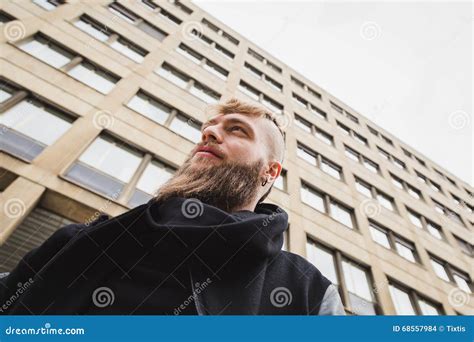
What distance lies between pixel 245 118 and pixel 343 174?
38.6 ft

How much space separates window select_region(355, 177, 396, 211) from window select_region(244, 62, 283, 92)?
7.30 metres

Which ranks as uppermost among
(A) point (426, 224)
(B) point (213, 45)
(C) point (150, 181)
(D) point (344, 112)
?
(D) point (344, 112)

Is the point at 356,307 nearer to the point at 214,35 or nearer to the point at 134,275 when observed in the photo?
the point at 134,275

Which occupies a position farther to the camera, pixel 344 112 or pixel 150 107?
pixel 344 112

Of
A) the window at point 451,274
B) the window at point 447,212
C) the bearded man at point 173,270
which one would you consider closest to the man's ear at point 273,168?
the bearded man at point 173,270

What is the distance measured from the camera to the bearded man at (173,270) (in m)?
1.34

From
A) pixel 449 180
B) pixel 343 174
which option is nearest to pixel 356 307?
pixel 343 174

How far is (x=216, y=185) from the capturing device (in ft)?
6.35

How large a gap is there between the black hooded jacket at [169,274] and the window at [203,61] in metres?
12.4

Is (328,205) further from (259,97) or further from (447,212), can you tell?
(447,212)

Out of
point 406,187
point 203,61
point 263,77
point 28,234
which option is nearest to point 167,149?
point 28,234

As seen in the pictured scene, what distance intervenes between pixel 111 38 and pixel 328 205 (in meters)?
11.2

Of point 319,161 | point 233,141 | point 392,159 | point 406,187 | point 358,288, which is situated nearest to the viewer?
point 233,141

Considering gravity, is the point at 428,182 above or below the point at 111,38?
above
